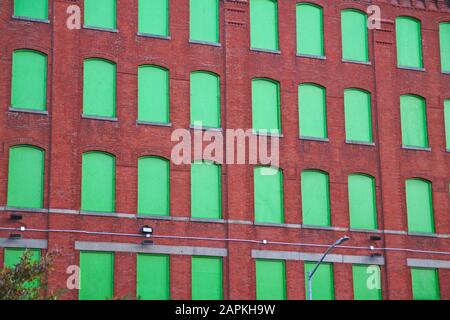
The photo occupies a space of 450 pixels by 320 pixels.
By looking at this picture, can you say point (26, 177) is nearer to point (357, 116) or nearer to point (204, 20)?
point (204, 20)

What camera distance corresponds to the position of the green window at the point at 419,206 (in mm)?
45719

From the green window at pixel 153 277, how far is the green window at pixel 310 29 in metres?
12.1

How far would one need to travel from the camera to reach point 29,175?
39.4m

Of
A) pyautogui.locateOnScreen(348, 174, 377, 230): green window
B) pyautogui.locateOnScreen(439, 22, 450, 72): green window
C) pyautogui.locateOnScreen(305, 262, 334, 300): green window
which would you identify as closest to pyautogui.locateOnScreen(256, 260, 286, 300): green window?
pyautogui.locateOnScreen(305, 262, 334, 300): green window

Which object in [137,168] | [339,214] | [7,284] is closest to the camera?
[7,284]

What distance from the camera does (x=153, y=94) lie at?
4231 cm

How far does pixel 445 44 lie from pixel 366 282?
12.9 m

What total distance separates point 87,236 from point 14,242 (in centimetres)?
290

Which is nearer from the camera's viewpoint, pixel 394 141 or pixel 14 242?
pixel 14 242

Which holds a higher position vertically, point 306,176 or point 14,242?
point 306,176

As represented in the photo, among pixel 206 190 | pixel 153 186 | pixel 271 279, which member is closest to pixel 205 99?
pixel 206 190

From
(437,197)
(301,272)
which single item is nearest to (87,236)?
(301,272)

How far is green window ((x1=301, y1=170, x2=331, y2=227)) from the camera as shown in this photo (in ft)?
143

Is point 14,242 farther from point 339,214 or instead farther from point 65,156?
point 339,214
